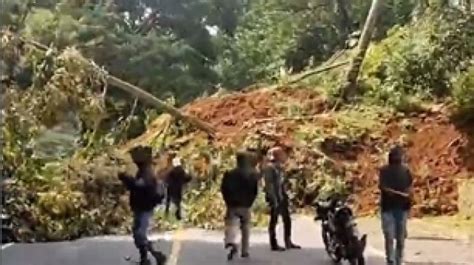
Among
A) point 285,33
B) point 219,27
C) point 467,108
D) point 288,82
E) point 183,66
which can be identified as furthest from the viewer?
point 219,27

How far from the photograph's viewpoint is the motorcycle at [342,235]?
1045cm

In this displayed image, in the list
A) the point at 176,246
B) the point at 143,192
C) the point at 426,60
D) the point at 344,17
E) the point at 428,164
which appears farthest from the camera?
the point at 344,17

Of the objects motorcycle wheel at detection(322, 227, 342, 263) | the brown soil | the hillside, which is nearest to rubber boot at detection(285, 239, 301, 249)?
motorcycle wheel at detection(322, 227, 342, 263)

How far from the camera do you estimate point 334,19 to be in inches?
1077

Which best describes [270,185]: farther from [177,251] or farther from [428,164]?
[428,164]

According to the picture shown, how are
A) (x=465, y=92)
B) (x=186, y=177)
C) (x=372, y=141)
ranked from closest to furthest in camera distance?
(x=186, y=177) → (x=465, y=92) → (x=372, y=141)

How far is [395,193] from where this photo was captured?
9125mm

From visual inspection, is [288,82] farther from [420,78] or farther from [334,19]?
[334,19]

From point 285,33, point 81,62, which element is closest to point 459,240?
point 81,62

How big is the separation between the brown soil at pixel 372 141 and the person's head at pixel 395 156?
6.88m

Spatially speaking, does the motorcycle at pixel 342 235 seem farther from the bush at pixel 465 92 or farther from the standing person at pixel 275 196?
the bush at pixel 465 92

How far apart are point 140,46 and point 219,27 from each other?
4948 millimetres

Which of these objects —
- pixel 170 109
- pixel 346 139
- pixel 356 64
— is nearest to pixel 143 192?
pixel 170 109

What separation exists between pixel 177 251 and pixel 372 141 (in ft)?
21.5
